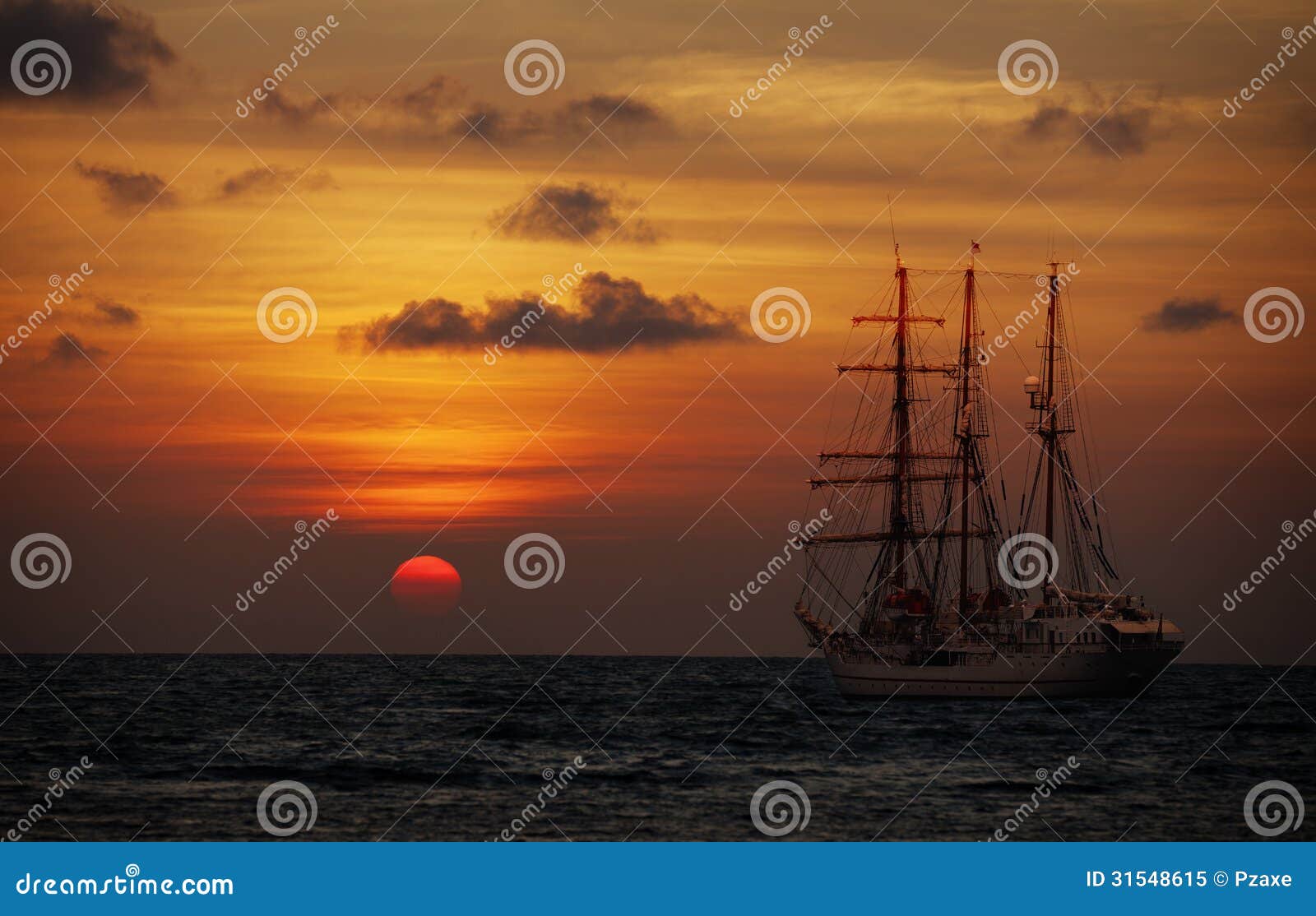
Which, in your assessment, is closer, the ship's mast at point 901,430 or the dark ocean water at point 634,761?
the dark ocean water at point 634,761

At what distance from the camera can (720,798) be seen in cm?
5075

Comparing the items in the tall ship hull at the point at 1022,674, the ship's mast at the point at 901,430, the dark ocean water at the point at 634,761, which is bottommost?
the dark ocean water at the point at 634,761

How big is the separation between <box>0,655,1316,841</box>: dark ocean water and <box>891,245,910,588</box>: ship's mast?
35.2 ft

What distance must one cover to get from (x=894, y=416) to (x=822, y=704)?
21900 millimetres

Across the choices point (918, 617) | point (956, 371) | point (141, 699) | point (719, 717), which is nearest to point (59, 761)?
point (719, 717)

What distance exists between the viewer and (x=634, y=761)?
6253cm

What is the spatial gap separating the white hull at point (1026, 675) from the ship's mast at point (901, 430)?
763 centimetres

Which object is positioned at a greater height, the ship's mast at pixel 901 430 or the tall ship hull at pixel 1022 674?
the ship's mast at pixel 901 430

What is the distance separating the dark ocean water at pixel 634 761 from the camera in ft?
149

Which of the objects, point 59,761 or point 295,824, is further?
point 59,761

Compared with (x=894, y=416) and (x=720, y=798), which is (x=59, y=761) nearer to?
(x=720, y=798)

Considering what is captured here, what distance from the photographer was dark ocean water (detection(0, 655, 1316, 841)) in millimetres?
45344

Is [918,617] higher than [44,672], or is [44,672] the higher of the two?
[918,617]

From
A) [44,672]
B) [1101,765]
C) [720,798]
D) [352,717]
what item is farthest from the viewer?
[44,672]
